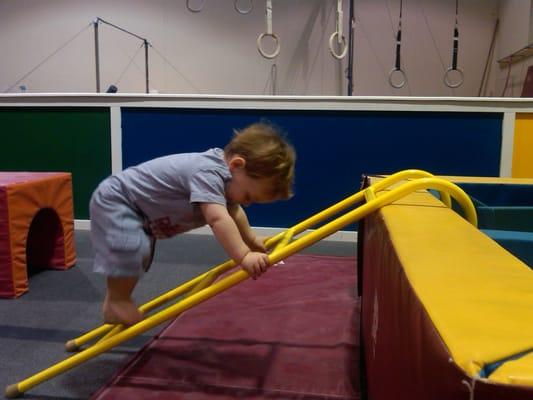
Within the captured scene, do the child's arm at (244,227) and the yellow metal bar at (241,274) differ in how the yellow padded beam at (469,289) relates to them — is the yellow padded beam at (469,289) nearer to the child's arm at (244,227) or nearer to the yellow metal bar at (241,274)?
the yellow metal bar at (241,274)

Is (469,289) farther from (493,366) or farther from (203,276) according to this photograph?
(203,276)

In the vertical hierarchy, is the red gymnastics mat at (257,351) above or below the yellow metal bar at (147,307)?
→ below

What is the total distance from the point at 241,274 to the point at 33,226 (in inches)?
73.3

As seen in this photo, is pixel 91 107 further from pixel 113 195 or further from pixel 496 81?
pixel 496 81

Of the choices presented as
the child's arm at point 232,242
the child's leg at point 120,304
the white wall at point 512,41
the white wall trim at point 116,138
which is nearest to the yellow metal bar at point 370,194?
the child's arm at point 232,242

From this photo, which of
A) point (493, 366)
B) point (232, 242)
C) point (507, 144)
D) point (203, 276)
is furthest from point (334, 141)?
point (493, 366)

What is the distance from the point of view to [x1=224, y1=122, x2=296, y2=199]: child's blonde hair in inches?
54.8

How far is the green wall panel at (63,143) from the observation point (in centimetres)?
364

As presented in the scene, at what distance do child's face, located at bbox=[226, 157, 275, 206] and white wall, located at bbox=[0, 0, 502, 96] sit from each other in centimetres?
492

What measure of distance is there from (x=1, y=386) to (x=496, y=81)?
578cm

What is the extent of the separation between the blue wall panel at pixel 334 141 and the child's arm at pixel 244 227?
1828 millimetres

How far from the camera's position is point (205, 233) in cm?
361

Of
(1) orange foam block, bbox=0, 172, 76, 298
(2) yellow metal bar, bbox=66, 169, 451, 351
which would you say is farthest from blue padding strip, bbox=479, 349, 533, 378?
(1) orange foam block, bbox=0, 172, 76, 298

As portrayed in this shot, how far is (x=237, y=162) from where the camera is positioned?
1.41 metres
